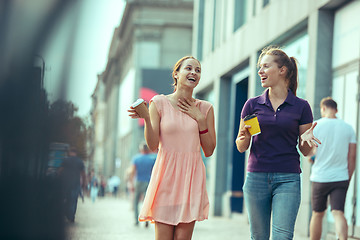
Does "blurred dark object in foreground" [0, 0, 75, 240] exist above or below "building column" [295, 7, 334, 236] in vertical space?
below

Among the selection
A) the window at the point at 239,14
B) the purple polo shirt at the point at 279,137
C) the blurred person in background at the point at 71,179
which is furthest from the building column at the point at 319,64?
the blurred person in background at the point at 71,179

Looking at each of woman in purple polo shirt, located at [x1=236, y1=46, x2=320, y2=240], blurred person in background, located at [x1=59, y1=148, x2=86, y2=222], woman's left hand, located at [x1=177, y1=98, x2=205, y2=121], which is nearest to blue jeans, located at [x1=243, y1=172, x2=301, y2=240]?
woman in purple polo shirt, located at [x1=236, y1=46, x2=320, y2=240]

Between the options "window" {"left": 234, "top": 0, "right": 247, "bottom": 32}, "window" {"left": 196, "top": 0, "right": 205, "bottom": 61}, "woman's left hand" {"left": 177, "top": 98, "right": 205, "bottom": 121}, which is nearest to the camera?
"woman's left hand" {"left": 177, "top": 98, "right": 205, "bottom": 121}

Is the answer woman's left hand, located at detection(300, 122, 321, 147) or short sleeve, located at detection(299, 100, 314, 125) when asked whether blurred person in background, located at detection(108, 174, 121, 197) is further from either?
short sleeve, located at detection(299, 100, 314, 125)

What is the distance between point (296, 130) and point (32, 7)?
2.55 m

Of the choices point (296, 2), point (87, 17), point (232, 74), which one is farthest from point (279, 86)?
point (232, 74)

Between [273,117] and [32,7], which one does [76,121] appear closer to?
[32,7]

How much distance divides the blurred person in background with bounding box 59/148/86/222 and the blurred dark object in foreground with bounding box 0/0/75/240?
88 millimetres

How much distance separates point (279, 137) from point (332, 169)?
2881mm

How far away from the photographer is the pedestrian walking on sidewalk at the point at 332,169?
6562 mm

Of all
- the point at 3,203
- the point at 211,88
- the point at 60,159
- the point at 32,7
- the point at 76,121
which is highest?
the point at 211,88

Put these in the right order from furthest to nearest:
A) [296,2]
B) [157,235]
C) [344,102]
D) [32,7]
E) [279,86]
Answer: [296,2], [344,102], [279,86], [157,235], [32,7]

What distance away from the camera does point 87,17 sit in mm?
1861

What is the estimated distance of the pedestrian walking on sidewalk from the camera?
6.56 m
